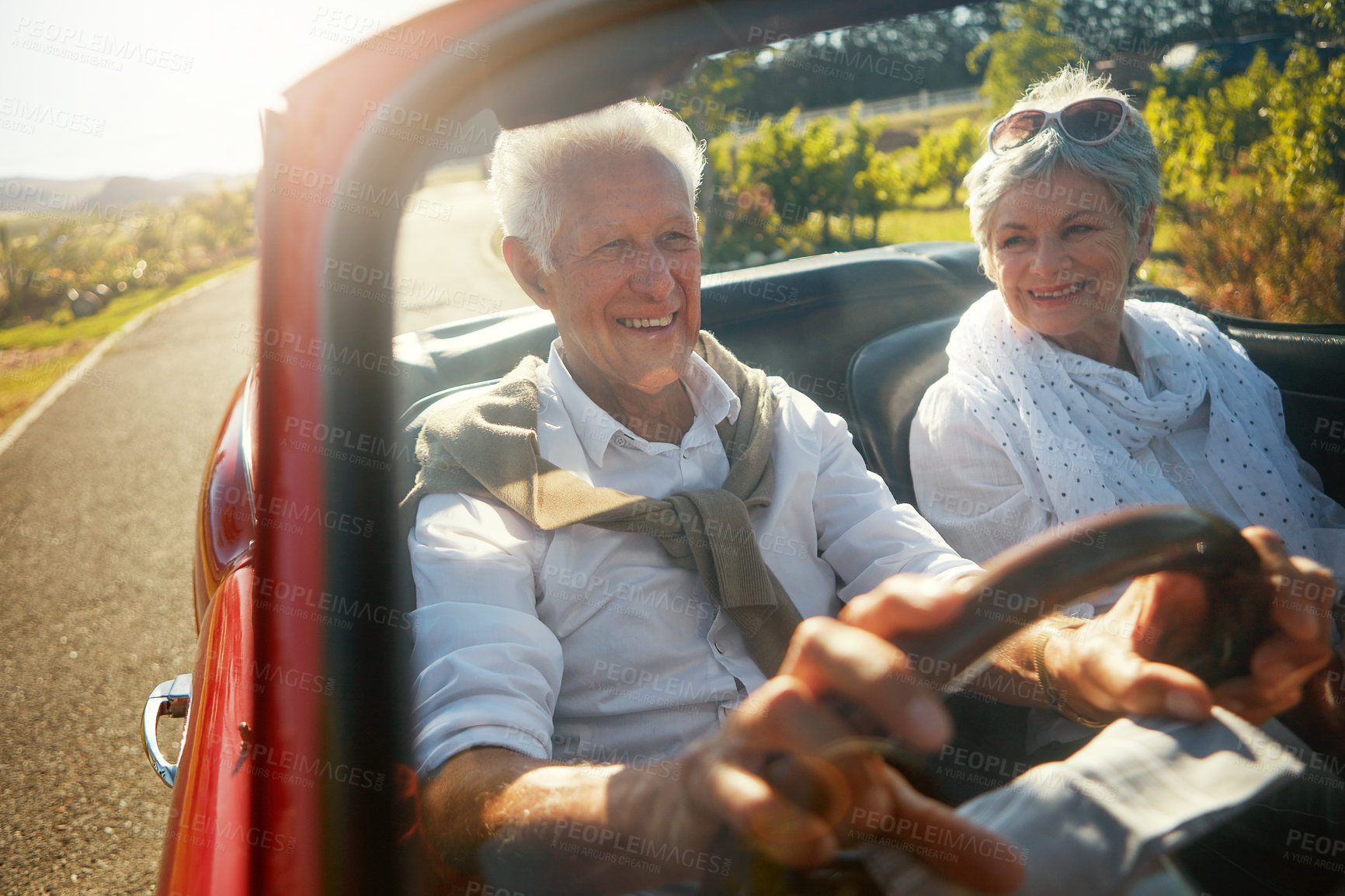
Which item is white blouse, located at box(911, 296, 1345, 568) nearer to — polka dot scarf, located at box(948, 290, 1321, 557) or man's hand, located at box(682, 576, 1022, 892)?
polka dot scarf, located at box(948, 290, 1321, 557)

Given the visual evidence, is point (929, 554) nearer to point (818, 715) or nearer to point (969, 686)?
point (969, 686)

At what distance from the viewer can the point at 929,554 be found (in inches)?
73.0

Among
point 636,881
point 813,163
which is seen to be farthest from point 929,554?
point 813,163

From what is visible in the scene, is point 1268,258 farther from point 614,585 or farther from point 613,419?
point 614,585

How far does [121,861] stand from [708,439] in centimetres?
233

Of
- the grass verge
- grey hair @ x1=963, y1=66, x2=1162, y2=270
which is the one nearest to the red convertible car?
grey hair @ x1=963, y1=66, x2=1162, y2=270

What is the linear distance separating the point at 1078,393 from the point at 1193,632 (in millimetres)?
1163

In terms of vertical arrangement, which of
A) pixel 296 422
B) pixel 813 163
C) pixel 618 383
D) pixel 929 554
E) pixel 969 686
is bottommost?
pixel 969 686

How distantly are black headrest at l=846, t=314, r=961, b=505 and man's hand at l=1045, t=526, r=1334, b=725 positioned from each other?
1149mm

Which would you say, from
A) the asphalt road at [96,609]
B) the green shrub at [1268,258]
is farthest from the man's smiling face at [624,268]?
the green shrub at [1268,258]

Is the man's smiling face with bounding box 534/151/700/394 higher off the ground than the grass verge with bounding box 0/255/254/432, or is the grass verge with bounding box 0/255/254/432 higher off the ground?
the man's smiling face with bounding box 534/151/700/394

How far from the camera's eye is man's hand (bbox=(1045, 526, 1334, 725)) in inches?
38.4

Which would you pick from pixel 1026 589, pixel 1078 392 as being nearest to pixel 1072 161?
pixel 1078 392

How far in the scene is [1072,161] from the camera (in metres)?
2.03
